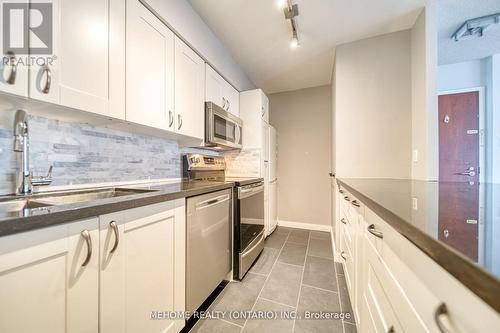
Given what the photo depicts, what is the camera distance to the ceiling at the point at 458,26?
1.66 m

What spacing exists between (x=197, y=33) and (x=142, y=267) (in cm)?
192

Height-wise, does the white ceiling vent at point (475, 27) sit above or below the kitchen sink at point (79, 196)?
above

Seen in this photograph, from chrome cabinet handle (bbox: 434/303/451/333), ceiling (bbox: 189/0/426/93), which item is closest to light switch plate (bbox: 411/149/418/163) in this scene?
ceiling (bbox: 189/0/426/93)

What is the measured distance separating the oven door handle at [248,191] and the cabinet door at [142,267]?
27.1 inches

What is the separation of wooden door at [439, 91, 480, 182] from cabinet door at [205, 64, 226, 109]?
323 centimetres

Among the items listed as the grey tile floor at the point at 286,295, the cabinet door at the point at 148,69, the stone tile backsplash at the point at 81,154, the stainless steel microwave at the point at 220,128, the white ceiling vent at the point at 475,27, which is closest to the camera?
the stone tile backsplash at the point at 81,154

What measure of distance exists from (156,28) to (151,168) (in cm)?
106

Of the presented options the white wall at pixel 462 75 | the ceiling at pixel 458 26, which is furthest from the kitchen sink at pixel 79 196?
the white wall at pixel 462 75

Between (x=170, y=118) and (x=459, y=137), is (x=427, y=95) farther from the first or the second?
(x=170, y=118)

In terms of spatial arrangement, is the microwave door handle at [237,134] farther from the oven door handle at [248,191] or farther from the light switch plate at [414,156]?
the light switch plate at [414,156]

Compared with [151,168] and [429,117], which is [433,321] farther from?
[429,117]

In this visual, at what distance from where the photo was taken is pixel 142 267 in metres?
0.92

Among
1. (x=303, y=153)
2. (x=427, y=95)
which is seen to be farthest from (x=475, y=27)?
(x=303, y=153)

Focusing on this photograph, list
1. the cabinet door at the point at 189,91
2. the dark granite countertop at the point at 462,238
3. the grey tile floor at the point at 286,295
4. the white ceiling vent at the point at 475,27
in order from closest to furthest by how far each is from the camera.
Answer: the dark granite countertop at the point at 462,238, the grey tile floor at the point at 286,295, the cabinet door at the point at 189,91, the white ceiling vent at the point at 475,27
